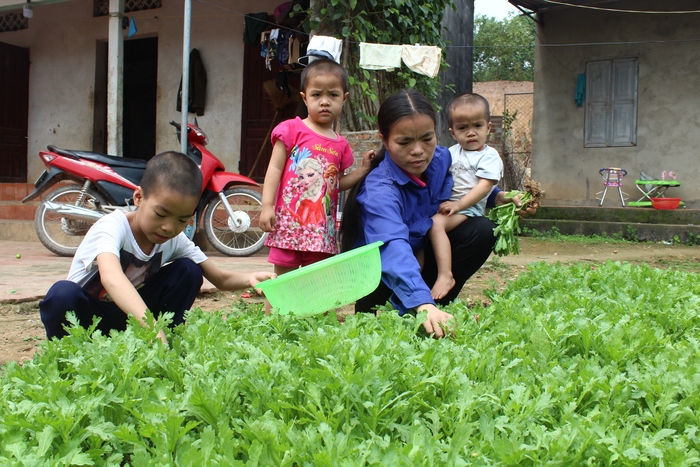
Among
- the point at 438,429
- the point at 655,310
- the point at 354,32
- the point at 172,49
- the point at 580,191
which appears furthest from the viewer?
the point at 580,191

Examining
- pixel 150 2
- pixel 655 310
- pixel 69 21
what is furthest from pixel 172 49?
pixel 655 310

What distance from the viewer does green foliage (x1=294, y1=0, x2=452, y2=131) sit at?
23.3ft

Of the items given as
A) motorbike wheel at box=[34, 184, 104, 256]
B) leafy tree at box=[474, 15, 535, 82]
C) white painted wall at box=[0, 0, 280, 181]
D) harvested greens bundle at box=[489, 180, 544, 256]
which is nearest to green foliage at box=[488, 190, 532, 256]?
harvested greens bundle at box=[489, 180, 544, 256]

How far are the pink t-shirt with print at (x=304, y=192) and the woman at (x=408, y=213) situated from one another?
0.51ft

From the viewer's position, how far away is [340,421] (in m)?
1.70

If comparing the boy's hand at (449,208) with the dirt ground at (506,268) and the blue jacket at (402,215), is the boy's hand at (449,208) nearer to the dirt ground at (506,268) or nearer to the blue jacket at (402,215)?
the blue jacket at (402,215)

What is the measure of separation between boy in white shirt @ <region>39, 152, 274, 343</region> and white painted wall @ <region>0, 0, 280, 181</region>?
6752 millimetres

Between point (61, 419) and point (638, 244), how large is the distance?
9.93m

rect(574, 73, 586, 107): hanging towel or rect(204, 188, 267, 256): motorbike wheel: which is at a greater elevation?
rect(574, 73, 586, 107): hanging towel

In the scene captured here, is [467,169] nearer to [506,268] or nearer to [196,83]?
[506,268]

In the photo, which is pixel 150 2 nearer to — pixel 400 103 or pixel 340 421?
pixel 400 103

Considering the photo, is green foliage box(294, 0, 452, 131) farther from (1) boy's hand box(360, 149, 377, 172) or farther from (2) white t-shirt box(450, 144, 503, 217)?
(1) boy's hand box(360, 149, 377, 172)

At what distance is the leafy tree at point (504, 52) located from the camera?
33.7 metres

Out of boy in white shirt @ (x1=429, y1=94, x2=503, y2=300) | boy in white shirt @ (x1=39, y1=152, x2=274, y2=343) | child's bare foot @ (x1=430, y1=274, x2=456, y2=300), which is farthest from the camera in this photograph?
boy in white shirt @ (x1=429, y1=94, x2=503, y2=300)
